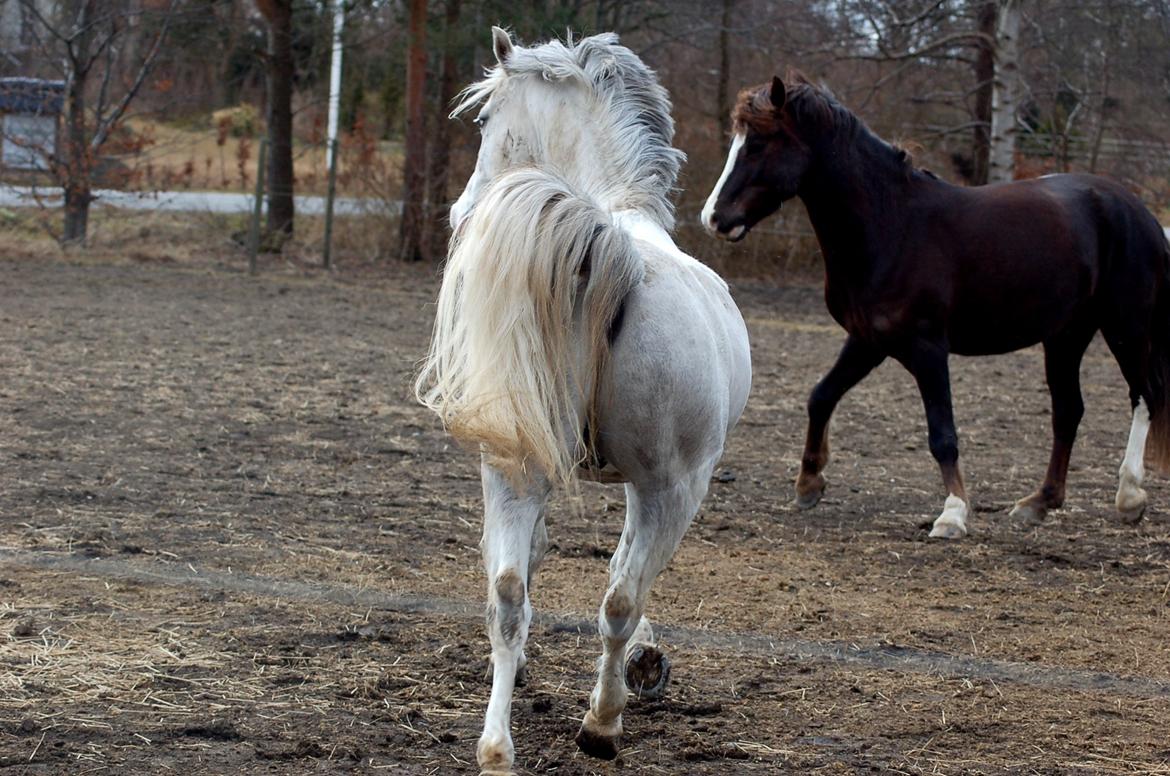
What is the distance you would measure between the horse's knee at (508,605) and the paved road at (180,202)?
15.1 metres

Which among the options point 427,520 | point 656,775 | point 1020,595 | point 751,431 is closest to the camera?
point 656,775

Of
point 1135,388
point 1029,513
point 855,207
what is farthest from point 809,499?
point 1135,388

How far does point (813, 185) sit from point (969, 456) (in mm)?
2556

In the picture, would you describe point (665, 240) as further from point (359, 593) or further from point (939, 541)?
point (939, 541)

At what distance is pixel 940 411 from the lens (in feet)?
19.5

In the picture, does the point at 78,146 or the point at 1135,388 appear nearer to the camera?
the point at 1135,388

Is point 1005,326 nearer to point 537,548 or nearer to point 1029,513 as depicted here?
point 1029,513

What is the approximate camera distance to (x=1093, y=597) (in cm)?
504

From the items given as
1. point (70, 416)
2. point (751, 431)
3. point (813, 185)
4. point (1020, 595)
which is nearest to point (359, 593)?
point (1020, 595)

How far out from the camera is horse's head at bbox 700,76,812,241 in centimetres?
596

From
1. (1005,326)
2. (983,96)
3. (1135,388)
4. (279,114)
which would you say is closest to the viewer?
(1005,326)

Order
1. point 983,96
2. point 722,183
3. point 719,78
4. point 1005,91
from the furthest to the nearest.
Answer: point 719,78 < point 983,96 < point 1005,91 < point 722,183

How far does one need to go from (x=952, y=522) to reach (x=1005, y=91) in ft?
32.1

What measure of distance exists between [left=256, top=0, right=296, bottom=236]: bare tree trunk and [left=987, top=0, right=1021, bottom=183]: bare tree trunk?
960 cm
